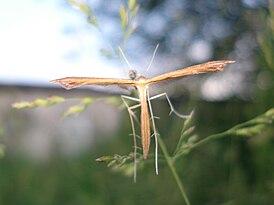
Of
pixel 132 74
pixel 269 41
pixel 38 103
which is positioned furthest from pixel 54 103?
pixel 269 41

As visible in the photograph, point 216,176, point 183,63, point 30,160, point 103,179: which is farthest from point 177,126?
point 30,160

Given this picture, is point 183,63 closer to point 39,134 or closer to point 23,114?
point 23,114

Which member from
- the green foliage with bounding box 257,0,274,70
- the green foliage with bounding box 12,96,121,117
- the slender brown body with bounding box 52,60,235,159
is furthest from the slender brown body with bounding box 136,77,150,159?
the green foliage with bounding box 257,0,274,70

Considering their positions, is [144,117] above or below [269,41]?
below

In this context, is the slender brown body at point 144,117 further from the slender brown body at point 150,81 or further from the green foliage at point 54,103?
the green foliage at point 54,103

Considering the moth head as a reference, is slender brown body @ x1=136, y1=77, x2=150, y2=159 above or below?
below

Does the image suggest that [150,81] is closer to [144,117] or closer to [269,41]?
[144,117]

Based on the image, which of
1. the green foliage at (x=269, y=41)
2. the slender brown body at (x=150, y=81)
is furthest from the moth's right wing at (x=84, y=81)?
the green foliage at (x=269, y=41)

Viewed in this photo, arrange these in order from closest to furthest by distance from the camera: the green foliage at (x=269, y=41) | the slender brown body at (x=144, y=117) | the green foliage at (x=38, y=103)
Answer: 1. the slender brown body at (x=144, y=117)
2. the green foliage at (x=38, y=103)
3. the green foliage at (x=269, y=41)

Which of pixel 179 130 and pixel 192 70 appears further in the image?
pixel 179 130

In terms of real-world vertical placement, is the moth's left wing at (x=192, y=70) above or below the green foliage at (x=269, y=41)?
below

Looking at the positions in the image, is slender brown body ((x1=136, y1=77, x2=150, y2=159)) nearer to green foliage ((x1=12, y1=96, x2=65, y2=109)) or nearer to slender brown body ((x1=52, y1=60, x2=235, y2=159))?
slender brown body ((x1=52, y1=60, x2=235, y2=159))
